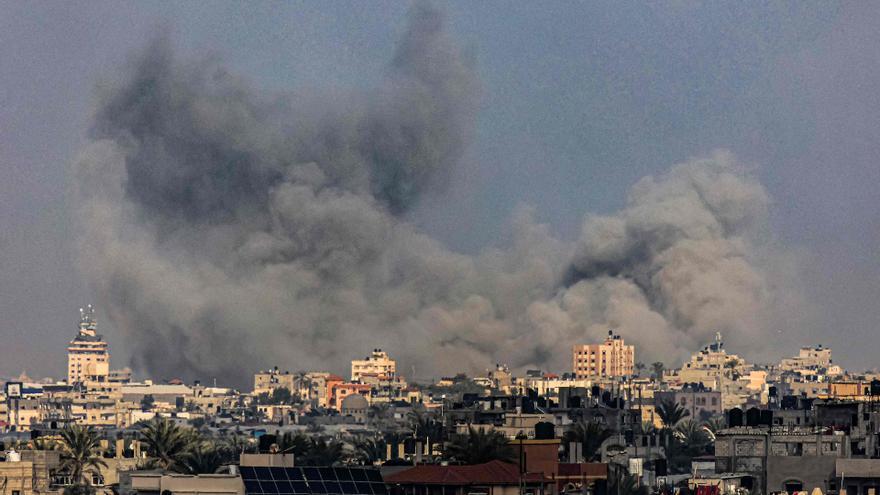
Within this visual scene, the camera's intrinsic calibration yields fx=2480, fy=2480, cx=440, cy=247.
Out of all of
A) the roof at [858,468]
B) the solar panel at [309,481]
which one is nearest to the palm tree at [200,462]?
the solar panel at [309,481]

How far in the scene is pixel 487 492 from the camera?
58.2 meters

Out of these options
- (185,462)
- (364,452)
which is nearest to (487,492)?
(185,462)

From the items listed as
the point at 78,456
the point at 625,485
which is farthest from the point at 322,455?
the point at 625,485

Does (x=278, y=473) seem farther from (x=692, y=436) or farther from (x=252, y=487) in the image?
(x=692, y=436)

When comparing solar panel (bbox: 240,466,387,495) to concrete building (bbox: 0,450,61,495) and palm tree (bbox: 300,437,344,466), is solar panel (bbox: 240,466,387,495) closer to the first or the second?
concrete building (bbox: 0,450,61,495)

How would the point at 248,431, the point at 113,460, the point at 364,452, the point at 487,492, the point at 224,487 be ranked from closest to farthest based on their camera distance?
the point at 224,487
the point at 487,492
the point at 113,460
the point at 364,452
the point at 248,431

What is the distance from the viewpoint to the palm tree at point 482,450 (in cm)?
6384

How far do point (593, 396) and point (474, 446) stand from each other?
6576 centimetres

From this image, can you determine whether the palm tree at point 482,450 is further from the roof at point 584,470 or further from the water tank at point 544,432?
the water tank at point 544,432

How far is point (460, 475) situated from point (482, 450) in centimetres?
616

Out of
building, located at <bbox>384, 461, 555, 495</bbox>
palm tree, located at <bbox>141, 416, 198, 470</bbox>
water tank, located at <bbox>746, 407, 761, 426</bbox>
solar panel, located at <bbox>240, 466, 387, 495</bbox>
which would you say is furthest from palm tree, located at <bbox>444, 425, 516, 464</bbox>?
palm tree, located at <bbox>141, 416, 198, 470</bbox>

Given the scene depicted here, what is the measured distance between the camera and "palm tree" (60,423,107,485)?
82125 mm

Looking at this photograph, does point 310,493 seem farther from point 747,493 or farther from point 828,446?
point 828,446

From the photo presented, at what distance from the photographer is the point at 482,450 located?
6450cm
